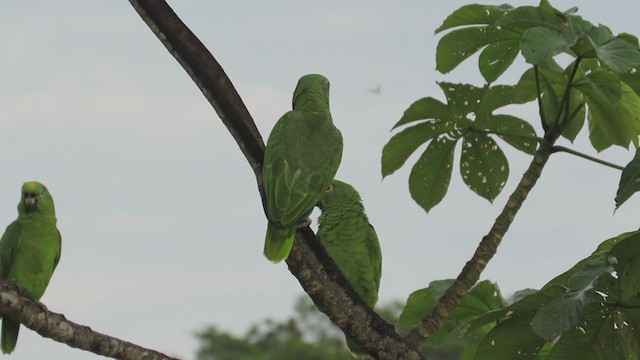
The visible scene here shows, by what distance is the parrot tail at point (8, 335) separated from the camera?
377 cm

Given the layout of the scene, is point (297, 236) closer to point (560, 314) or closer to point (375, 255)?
point (560, 314)

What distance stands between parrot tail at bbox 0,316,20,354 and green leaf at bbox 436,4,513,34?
225 cm

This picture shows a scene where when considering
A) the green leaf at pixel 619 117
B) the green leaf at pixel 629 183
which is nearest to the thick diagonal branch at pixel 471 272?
the green leaf at pixel 619 117

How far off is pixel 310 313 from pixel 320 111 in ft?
76.7

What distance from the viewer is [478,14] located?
388 cm

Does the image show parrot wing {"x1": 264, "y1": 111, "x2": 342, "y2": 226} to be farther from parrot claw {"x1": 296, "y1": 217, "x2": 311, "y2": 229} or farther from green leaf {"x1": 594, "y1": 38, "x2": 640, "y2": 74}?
green leaf {"x1": 594, "y1": 38, "x2": 640, "y2": 74}

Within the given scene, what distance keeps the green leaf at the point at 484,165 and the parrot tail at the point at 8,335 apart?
2.20 metres

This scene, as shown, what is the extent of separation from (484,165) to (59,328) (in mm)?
2354

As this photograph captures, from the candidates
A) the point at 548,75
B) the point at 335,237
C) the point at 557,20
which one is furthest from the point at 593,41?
the point at 335,237

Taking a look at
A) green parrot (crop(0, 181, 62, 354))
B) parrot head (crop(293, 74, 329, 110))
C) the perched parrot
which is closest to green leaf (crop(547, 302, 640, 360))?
parrot head (crop(293, 74, 329, 110))

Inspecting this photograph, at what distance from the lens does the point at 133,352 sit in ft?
10.0

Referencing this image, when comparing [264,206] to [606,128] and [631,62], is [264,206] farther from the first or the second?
[606,128]

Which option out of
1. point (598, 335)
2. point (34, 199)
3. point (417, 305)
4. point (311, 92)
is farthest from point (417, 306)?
point (34, 199)

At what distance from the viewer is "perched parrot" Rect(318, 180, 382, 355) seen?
4988 millimetres
